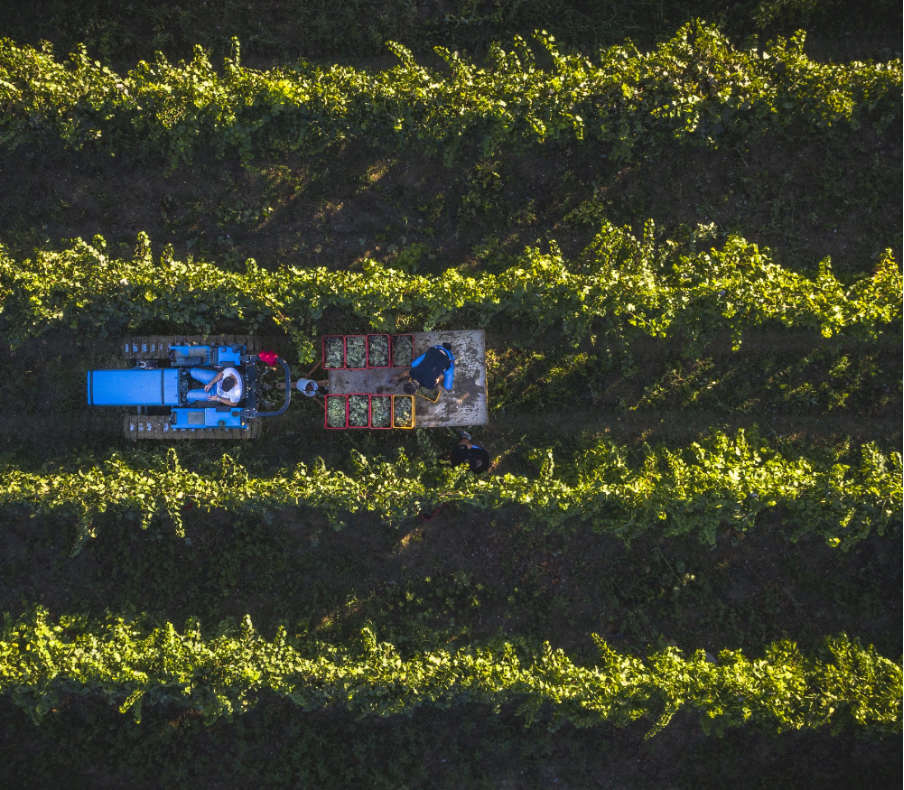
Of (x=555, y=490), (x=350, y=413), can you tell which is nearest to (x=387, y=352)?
(x=350, y=413)

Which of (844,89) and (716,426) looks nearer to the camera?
(844,89)

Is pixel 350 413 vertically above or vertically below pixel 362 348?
below

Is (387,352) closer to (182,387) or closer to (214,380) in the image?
(214,380)

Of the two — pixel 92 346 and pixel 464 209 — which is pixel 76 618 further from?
pixel 464 209

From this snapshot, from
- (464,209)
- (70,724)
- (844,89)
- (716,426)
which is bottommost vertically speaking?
(70,724)

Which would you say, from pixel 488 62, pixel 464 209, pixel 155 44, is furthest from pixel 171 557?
Result: pixel 488 62

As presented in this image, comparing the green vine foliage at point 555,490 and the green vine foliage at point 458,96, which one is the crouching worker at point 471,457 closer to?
the green vine foliage at point 555,490
